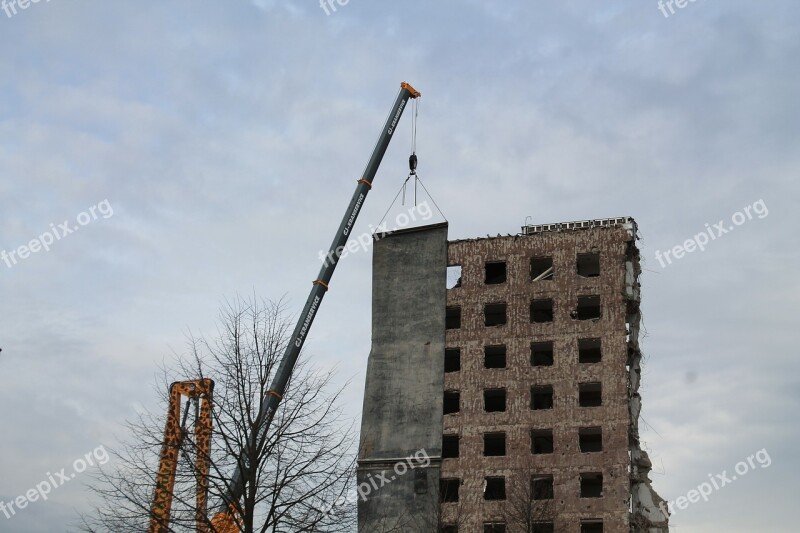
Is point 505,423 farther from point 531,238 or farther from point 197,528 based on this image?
point 197,528

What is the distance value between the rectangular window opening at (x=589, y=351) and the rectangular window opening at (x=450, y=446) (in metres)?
8.41

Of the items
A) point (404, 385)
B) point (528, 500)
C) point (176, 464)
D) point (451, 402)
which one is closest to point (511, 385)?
point (451, 402)

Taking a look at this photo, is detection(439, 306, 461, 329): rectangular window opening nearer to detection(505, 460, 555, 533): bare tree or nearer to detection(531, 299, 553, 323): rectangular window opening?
detection(531, 299, 553, 323): rectangular window opening

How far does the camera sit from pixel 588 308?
60.5 m

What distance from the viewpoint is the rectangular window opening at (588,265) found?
60.1 metres

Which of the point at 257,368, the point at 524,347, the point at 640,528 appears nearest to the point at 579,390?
the point at 524,347

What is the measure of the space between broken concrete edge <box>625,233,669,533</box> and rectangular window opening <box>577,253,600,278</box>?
2.08m

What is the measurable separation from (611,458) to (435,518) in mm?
9958

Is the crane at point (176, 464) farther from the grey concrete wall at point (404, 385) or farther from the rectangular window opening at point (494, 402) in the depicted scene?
the rectangular window opening at point (494, 402)

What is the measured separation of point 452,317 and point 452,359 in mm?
2619

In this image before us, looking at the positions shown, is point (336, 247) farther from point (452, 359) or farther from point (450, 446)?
point (450, 446)

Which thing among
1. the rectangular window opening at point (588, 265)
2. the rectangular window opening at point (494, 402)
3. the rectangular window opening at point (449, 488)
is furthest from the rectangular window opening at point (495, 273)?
the rectangular window opening at point (449, 488)

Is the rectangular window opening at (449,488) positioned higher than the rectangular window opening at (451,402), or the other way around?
the rectangular window opening at (451,402)

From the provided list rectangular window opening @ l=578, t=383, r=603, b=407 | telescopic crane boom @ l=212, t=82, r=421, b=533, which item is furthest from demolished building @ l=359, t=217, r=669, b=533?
telescopic crane boom @ l=212, t=82, r=421, b=533
